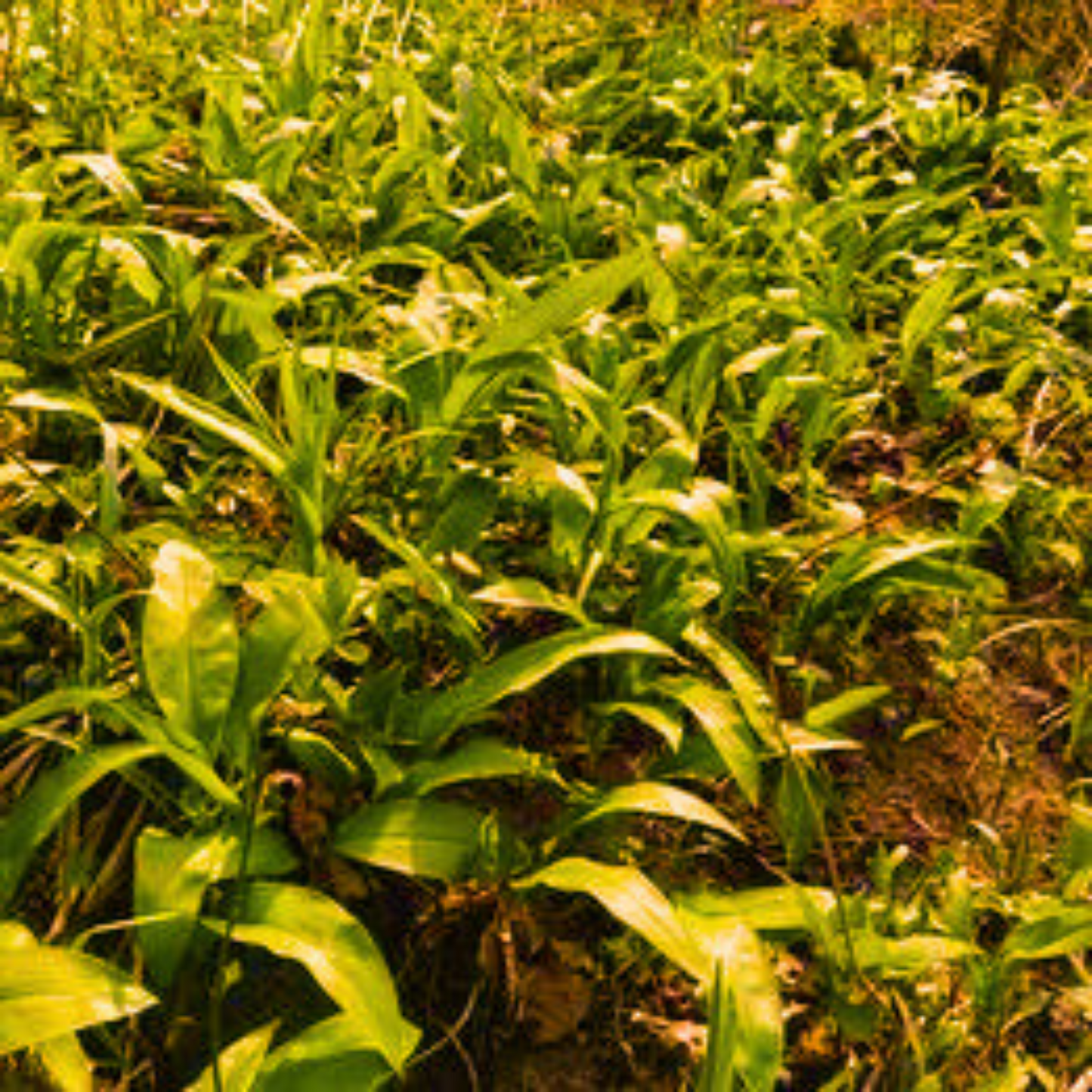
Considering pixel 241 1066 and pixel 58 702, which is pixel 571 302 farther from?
pixel 241 1066

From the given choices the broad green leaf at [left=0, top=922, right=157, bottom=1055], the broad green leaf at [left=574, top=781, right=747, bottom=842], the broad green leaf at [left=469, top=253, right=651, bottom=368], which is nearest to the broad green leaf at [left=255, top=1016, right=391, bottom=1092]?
the broad green leaf at [left=0, top=922, right=157, bottom=1055]

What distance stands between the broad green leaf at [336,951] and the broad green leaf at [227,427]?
1.94ft

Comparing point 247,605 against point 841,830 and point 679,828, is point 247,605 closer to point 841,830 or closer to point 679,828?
point 679,828

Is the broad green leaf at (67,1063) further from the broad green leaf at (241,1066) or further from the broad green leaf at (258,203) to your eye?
the broad green leaf at (258,203)

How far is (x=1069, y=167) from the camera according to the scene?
3.29 metres

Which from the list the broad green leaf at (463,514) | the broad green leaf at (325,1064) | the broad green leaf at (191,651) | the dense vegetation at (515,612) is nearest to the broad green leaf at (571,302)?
the dense vegetation at (515,612)

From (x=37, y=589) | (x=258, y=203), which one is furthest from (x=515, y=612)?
(x=258, y=203)

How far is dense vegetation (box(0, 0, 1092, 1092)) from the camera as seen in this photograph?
4.33 feet

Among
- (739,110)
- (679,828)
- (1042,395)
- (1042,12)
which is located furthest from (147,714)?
(1042,12)

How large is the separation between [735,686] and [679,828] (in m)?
0.19

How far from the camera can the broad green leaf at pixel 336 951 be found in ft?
3.74

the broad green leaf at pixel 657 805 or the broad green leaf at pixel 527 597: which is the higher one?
the broad green leaf at pixel 527 597

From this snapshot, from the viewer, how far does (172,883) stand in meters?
1.25

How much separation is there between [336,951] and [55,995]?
0.25 meters
